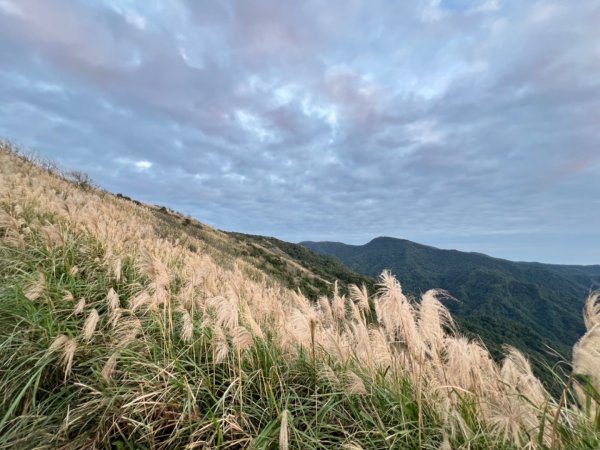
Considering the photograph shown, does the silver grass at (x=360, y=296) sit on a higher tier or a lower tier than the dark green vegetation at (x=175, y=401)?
higher

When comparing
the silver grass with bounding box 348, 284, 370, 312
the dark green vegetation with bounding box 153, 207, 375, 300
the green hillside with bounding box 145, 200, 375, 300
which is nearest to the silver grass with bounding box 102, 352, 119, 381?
the silver grass with bounding box 348, 284, 370, 312

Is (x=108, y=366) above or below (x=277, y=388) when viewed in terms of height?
above

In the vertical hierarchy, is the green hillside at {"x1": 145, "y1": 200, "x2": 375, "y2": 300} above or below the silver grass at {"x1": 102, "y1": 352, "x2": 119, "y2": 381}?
above

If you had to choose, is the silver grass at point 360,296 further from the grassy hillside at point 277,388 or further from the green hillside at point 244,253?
the green hillside at point 244,253

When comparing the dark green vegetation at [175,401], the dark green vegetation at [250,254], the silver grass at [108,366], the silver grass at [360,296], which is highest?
the dark green vegetation at [250,254]

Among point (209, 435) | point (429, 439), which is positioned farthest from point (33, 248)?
point (429, 439)

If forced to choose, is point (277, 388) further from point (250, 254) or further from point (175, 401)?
point (250, 254)

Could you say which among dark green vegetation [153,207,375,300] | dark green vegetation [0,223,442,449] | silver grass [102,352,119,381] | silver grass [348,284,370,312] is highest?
dark green vegetation [153,207,375,300]

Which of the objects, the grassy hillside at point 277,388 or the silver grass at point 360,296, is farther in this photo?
the silver grass at point 360,296

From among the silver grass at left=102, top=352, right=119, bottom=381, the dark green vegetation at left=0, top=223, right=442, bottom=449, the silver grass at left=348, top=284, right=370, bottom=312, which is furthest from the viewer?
the silver grass at left=348, top=284, right=370, bottom=312

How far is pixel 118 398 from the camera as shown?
337 cm

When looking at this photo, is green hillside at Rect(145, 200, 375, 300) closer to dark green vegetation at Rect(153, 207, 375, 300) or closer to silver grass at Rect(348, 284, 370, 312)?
dark green vegetation at Rect(153, 207, 375, 300)

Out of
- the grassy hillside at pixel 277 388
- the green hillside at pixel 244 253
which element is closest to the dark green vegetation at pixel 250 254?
the green hillside at pixel 244 253

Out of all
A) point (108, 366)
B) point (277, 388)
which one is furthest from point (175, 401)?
point (277, 388)
